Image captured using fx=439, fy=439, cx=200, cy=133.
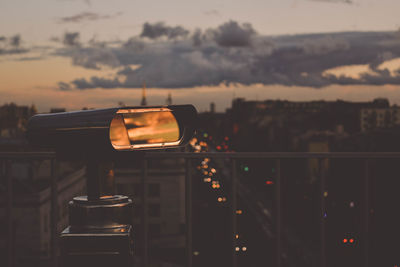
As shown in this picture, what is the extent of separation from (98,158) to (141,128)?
0.64 ft

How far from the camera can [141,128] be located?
1651mm

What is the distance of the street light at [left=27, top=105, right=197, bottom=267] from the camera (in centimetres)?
155

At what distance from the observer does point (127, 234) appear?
159cm

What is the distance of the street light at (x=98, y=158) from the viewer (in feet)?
5.08

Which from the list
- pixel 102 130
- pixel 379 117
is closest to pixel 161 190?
pixel 102 130

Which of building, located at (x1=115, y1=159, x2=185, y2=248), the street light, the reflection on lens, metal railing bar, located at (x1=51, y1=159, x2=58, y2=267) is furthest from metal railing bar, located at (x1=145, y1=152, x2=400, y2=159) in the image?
the street light

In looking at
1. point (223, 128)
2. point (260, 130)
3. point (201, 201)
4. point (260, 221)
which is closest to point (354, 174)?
point (260, 221)

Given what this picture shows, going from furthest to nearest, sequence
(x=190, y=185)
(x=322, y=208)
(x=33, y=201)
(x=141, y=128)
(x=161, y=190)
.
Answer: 1. (x=33, y=201)
2. (x=161, y=190)
3. (x=322, y=208)
4. (x=190, y=185)
5. (x=141, y=128)

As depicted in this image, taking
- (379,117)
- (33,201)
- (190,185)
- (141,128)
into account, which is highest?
(141,128)

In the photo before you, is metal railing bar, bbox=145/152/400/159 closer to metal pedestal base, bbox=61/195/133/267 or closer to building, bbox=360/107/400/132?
metal pedestal base, bbox=61/195/133/267

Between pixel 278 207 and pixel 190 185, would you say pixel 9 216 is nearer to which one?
pixel 190 185

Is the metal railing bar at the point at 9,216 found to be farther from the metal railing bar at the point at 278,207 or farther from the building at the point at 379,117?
the building at the point at 379,117

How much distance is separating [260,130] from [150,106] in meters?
80.3

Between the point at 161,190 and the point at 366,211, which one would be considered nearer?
the point at 366,211
